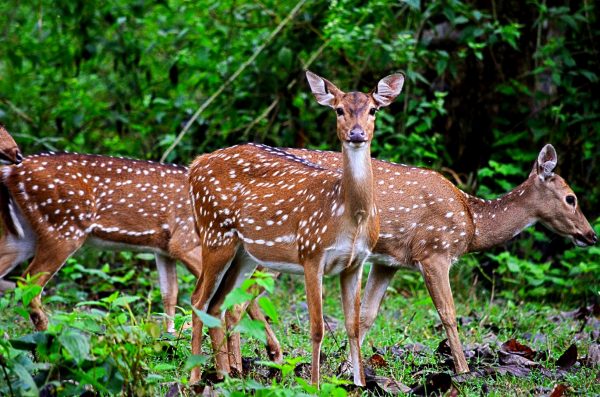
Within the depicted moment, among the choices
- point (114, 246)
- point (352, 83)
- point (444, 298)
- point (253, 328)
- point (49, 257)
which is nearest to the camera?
point (253, 328)

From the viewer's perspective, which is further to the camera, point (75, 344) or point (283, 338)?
point (283, 338)

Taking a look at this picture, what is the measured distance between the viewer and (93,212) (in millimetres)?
8391

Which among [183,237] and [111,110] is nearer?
[183,237]

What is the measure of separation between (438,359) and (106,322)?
292cm

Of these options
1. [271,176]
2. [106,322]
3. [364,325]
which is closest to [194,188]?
[271,176]

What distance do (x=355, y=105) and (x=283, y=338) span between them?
7.73ft

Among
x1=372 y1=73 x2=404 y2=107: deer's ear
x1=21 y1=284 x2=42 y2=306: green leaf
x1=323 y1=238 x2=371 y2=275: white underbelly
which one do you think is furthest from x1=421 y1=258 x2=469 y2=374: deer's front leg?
x1=21 y1=284 x2=42 y2=306: green leaf

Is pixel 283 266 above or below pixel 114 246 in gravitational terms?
above

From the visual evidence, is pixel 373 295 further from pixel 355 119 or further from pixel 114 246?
pixel 114 246

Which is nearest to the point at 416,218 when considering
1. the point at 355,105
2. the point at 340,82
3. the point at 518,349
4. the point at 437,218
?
the point at 437,218

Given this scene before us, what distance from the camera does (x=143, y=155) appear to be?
38.1ft

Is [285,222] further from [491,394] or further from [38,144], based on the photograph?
[38,144]

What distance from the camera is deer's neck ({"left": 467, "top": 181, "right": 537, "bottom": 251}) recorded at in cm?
768

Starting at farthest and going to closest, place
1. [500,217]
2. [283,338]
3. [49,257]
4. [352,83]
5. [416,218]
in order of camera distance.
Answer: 1. [352,83]
2. [49,257]
3. [500,217]
4. [283,338]
5. [416,218]
